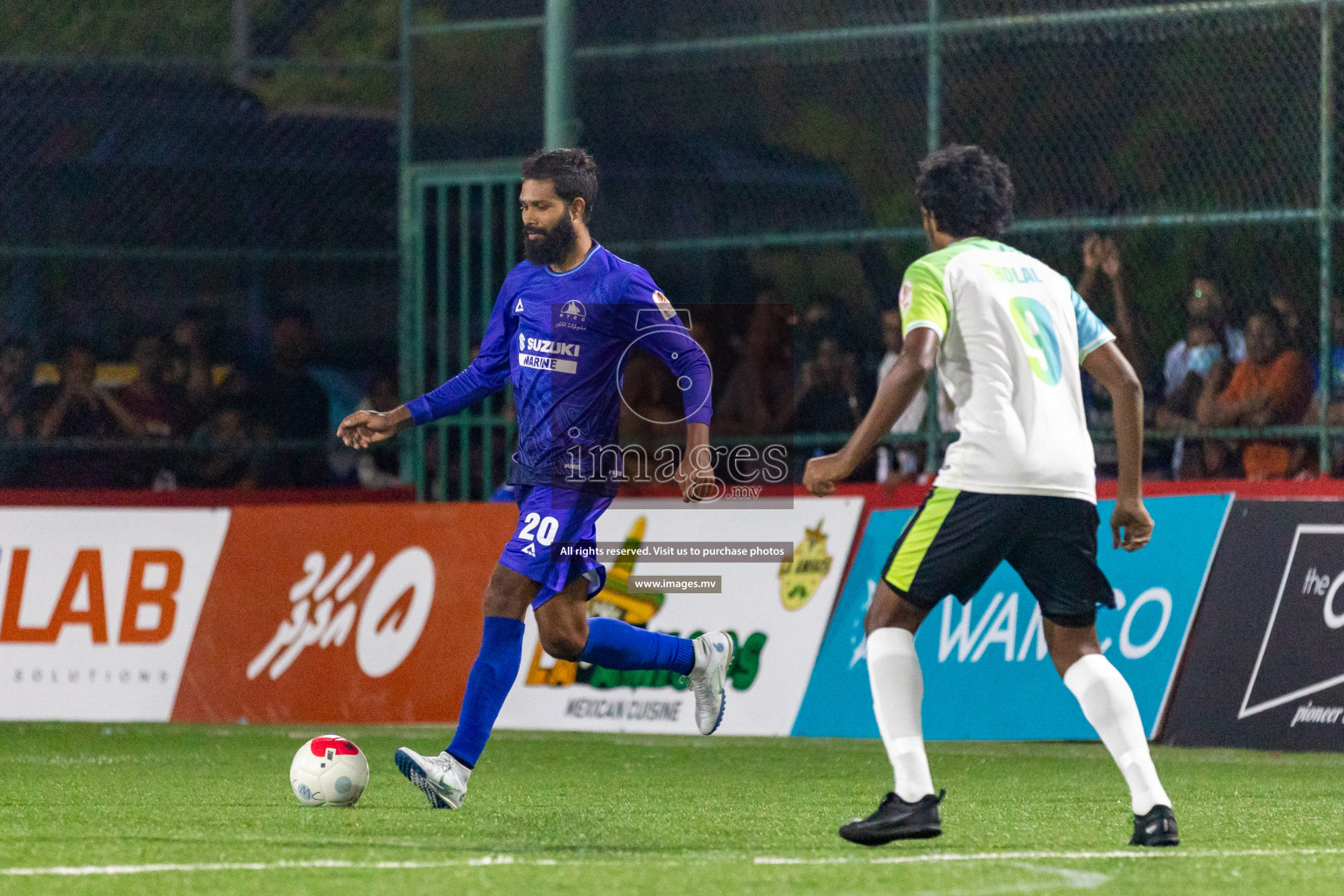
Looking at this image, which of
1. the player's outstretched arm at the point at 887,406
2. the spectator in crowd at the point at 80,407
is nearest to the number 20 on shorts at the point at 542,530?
the player's outstretched arm at the point at 887,406

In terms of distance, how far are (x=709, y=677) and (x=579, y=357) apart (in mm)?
1308

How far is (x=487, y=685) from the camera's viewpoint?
7.36 m

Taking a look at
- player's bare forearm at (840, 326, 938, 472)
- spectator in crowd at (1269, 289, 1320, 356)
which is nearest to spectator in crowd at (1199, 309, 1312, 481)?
spectator in crowd at (1269, 289, 1320, 356)

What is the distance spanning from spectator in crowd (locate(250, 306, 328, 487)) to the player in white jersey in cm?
854

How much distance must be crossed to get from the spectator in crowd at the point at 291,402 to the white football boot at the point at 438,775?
23.4 feet

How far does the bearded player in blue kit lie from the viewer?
7371 millimetres

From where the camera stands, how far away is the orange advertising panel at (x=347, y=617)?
11.6 m

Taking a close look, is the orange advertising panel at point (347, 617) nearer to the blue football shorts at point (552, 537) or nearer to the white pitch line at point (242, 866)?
the blue football shorts at point (552, 537)

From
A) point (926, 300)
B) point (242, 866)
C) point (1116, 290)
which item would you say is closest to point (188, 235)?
point (1116, 290)

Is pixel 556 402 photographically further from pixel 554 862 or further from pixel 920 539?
pixel 554 862

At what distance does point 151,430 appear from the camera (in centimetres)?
1383

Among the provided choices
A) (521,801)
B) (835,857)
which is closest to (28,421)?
(521,801)

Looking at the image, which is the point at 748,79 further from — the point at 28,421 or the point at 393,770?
the point at 393,770

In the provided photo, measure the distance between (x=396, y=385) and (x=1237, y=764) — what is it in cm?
714
